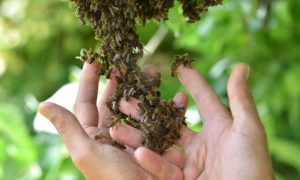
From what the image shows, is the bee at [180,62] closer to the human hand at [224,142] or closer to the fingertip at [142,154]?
the human hand at [224,142]

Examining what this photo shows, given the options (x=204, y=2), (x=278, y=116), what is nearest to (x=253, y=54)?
(x=278, y=116)

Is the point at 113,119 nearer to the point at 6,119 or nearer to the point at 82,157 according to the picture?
the point at 82,157

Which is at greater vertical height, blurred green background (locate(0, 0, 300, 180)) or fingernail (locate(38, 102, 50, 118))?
fingernail (locate(38, 102, 50, 118))

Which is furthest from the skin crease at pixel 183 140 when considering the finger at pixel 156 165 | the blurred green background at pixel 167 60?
the blurred green background at pixel 167 60

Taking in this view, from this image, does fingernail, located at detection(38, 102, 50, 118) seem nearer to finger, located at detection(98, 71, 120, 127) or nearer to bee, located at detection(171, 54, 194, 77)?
finger, located at detection(98, 71, 120, 127)

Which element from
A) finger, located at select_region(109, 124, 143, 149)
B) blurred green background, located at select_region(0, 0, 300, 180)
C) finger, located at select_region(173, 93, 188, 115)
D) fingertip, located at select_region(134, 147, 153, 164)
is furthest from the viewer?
blurred green background, located at select_region(0, 0, 300, 180)

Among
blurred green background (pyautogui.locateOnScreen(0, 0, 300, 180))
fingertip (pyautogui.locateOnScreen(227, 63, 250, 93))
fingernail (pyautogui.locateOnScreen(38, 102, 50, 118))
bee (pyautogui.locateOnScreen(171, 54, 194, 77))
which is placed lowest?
blurred green background (pyautogui.locateOnScreen(0, 0, 300, 180))

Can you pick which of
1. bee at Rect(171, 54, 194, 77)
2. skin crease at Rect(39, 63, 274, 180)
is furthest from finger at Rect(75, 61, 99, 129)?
bee at Rect(171, 54, 194, 77)

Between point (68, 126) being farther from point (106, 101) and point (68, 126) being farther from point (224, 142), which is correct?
point (224, 142)

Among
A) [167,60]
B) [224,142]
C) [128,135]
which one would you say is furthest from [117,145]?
[167,60]
